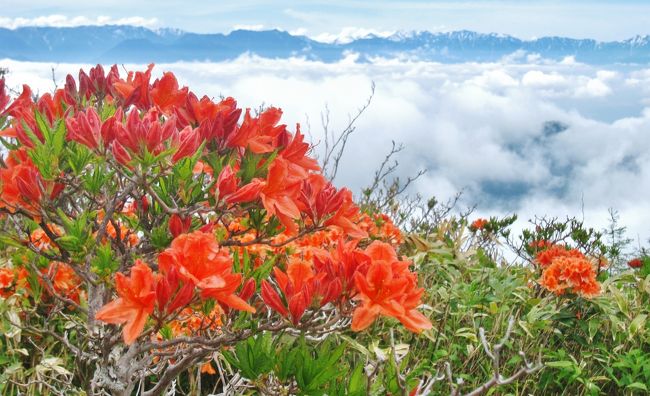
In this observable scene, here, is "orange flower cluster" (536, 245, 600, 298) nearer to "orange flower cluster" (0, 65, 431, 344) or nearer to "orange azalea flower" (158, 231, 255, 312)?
"orange flower cluster" (0, 65, 431, 344)

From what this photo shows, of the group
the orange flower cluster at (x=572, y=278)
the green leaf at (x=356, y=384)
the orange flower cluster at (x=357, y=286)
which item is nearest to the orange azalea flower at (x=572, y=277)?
the orange flower cluster at (x=572, y=278)

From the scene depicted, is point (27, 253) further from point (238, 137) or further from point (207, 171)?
point (238, 137)

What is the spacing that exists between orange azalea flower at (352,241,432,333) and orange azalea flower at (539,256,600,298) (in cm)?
204

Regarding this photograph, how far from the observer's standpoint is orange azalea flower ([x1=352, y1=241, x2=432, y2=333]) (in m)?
1.42

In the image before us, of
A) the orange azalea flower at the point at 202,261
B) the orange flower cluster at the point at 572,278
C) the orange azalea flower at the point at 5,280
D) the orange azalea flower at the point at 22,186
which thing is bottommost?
the orange flower cluster at the point at 572,278

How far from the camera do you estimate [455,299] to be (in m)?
3.50

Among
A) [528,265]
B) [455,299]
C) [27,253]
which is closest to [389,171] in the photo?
[528,265]

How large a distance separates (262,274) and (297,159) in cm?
31

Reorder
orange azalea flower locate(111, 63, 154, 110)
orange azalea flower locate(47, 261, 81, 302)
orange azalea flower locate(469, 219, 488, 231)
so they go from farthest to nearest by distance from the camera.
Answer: orange azalea flower locate(469, 219, 488, 231) → orange azalea flower locate(47, 261, 81, 302) → orange azalea flower locate(111, 63, 154, 110)

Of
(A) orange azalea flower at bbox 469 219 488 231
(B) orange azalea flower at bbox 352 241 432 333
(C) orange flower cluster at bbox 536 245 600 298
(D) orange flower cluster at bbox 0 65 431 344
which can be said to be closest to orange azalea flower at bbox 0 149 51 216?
Result: (D) orange flower cluster at bbox 0 65 431 344

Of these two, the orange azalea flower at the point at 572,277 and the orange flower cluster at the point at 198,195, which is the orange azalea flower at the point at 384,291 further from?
the orange azalea flower at the point at 572,277

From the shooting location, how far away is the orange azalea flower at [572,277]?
130 inches

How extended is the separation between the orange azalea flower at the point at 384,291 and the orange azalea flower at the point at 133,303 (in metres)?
0.40

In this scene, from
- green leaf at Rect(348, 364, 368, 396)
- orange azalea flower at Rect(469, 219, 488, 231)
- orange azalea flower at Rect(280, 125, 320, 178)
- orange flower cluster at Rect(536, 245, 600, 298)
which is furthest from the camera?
orange azalea flower at Rect(469, 219, 488, 231)
